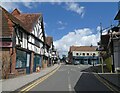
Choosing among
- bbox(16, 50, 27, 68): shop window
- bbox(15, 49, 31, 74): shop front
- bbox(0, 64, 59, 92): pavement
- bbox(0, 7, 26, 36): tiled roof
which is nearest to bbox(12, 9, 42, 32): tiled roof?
bbox(15, 49, 31, 74): shop front

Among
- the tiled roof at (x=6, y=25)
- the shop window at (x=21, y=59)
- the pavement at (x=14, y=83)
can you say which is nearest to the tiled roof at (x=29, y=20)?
the shop window at (x=21, y=59)

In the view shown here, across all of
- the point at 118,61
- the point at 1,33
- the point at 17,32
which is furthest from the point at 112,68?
the point at 1,33

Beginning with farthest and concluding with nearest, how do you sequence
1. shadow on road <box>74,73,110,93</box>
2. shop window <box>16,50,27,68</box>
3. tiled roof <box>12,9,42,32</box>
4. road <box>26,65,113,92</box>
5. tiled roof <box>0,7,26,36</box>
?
1. tiled roof <box>12,9,42,32</box>
2. shop window <box>16,50,27,68</box>
3. tiled roof <box>0,7,26,36</box>
4. road <box>26,65,113,92</box>
5. shadow on road <box>74,73,110,93</box>

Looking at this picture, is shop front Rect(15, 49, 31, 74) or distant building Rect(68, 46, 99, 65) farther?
→ distant building Rect(68, 46, 99, 65)

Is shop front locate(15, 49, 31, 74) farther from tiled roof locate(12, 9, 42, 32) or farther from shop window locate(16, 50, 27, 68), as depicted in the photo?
tiled roof locate(12, 9, 42, 32)

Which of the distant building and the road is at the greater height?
the distant building

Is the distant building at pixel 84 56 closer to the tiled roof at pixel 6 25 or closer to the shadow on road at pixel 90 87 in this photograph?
the tiled roof at pixel 6 25

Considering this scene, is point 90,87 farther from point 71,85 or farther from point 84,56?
point 84,56

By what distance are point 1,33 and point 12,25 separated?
4.20 ft

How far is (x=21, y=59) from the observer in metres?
28.7

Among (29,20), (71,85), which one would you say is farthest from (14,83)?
(29,20)

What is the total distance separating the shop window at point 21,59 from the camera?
26862 mm

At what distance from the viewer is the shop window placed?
88.1ft

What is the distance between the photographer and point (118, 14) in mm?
28812
